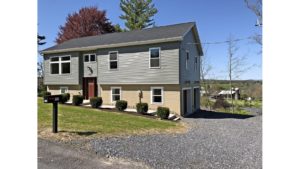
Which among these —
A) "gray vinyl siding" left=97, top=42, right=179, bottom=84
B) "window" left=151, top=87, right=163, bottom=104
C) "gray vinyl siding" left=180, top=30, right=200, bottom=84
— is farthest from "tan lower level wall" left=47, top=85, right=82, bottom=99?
"gray vinyl siding" left=180, top=30, right=200, bottom=84

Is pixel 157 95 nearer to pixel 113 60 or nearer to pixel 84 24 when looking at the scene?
pixel 113 60

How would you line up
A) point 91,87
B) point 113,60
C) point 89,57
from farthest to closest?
1. point 91,87
2. point 89,57
3. point 113,60

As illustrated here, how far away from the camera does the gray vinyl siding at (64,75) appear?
1609 centimetres

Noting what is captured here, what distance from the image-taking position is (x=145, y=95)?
44.6ft

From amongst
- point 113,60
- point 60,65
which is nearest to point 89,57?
point 113,60

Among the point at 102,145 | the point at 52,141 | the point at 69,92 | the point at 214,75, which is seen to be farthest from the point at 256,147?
the point at 214,75

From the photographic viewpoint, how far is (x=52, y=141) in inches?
209

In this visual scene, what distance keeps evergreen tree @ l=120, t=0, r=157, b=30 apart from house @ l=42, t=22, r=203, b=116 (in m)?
13.4

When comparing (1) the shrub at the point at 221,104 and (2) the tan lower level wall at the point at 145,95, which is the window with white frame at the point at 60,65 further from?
(1) the shrub at the point at 221,104

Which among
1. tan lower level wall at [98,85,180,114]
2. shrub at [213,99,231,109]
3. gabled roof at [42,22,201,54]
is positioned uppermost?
gabled roof at [42,22,201,54]

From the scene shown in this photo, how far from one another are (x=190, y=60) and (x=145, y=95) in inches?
153

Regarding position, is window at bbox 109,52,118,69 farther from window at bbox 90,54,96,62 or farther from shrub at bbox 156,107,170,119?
shrub at bbox 156,107,170,119

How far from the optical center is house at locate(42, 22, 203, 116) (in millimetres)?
12602
